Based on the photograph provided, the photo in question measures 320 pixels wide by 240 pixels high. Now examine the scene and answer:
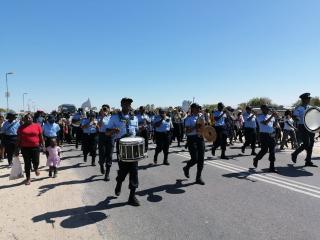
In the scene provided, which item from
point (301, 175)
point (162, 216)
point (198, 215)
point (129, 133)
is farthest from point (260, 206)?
point (301, 175)

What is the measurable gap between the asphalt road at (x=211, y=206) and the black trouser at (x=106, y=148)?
0.54 metres

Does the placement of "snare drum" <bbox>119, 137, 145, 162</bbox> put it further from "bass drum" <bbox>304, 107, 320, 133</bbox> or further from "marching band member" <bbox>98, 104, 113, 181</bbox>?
"bass drum" <bbox>304, 107, 320, 133</bbox>

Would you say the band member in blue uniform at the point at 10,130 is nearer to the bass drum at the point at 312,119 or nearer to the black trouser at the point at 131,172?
the black trouser at the point at 131,172

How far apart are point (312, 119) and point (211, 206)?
5.54 metres

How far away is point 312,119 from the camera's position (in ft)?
34.2

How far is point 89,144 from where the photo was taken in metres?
12.3

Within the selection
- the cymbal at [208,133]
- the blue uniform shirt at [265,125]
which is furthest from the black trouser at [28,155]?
the blue uniform shirt at [265,125]

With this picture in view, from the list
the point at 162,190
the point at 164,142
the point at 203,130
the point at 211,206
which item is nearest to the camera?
the point at 211,206

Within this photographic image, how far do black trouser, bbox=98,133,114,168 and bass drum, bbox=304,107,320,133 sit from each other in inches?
224

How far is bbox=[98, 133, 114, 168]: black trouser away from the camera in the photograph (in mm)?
9055

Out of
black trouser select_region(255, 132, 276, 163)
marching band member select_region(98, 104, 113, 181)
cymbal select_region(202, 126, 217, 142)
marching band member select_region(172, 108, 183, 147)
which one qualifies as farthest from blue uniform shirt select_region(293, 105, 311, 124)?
marching band member select_region(172, 108, 183, 147)

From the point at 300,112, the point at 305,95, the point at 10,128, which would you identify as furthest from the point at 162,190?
the point at 10,128

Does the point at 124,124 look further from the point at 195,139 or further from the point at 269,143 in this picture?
the point at 269,143

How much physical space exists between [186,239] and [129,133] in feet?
9.37
